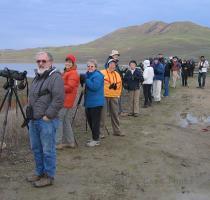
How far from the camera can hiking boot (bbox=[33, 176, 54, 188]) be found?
24.6ft

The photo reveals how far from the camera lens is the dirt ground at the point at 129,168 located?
7441 mm

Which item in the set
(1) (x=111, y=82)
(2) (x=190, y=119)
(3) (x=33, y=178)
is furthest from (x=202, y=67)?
(3) (x=33, y=178)

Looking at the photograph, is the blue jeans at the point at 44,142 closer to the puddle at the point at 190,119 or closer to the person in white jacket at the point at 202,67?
the puddle at the point at 190,119

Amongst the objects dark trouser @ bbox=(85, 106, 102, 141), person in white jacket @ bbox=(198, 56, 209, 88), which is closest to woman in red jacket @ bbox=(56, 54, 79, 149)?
dark trouser @ bbox=(85, 106, 102, 141)

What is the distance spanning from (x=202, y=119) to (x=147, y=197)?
789 centimetres

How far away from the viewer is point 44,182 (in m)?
7.55

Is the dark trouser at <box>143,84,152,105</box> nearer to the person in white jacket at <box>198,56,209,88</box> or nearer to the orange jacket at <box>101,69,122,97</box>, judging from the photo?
the orange jacket at <box>101,69,122,97</box>

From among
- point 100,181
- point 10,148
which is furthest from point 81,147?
point 100,181

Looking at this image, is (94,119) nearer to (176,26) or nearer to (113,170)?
(113,170)

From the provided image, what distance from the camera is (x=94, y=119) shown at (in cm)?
1009

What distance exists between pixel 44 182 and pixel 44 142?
64cm

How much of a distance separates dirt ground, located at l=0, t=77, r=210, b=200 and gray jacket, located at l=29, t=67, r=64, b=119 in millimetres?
1173

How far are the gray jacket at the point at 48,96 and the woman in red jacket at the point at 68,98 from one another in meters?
2.13

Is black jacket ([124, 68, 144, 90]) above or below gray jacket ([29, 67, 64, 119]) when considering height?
below
